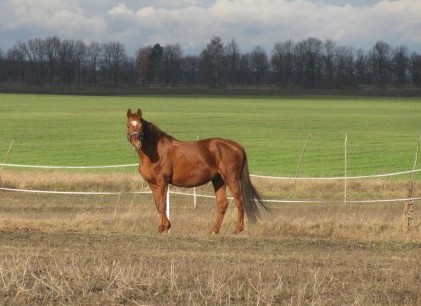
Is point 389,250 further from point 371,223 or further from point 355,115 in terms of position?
point 355,115

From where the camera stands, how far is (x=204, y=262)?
27.7ft

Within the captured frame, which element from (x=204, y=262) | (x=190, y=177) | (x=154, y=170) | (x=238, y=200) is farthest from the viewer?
(x=238, y=200)

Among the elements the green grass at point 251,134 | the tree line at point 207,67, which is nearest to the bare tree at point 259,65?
the tree line at point 207,67

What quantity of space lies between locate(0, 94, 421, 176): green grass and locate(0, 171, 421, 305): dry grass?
14.2m

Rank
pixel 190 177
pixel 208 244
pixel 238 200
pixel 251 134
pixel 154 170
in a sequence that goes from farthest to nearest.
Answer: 1. pixel 251 134
2. pixel 238 200
3. pixel 190 177
4. pixel 154 170
5. pixel 208 244

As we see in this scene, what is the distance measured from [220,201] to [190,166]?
0.78 meters

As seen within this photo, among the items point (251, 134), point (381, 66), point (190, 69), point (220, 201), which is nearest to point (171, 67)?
point (190, 69)

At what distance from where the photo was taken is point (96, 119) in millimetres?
57688

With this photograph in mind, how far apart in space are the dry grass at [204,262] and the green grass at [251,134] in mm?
14206

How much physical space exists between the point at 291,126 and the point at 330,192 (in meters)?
30.8

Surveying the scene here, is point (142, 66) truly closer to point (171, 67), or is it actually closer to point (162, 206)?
point (171, 67)

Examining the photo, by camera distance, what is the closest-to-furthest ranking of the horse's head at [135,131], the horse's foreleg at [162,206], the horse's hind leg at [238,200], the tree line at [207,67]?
the horse's head at [135,131]
the horse's foreleg at [162,206]
the horse's hind leg at [238,200]
the tree line at [207,67]

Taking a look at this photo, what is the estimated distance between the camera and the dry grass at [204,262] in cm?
640

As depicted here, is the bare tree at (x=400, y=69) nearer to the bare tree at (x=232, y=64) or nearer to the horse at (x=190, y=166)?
the bare tree at (x=232, y=64)
